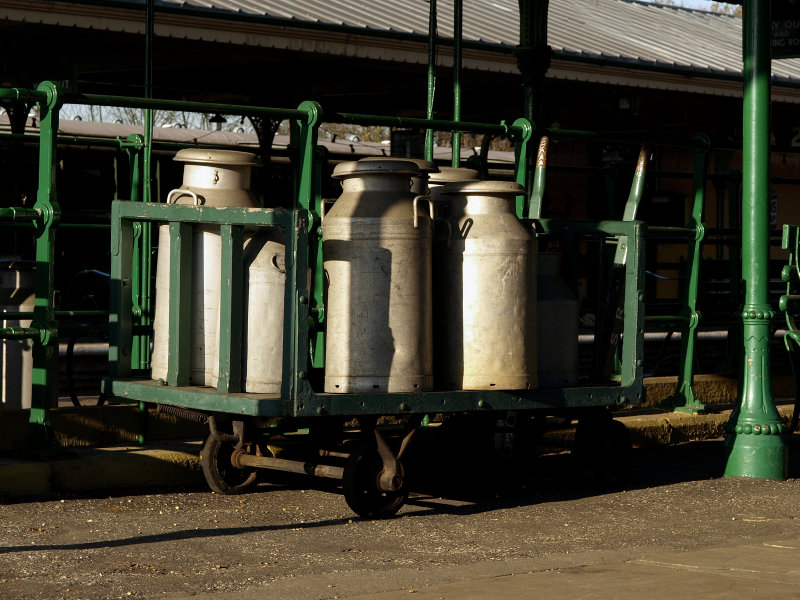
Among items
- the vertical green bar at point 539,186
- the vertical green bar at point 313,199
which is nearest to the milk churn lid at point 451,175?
the vertical green bar at point 539,186

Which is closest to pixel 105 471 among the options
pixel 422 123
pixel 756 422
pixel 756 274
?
pixel 422 123

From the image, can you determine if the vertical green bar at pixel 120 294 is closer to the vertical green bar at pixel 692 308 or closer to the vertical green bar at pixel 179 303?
the vertical green bar at pixel 179 303

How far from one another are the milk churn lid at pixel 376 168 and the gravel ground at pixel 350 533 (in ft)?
5.95

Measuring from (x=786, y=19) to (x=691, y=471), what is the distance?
3.52 metres

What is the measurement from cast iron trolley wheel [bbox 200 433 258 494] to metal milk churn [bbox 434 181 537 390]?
1354 mm

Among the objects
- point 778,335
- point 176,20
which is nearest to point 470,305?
point 778,335

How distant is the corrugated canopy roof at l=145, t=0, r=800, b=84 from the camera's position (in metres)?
15.1

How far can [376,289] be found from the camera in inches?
256

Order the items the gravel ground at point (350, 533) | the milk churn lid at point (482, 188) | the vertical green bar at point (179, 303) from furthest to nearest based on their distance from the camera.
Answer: the milk churn lid at point (482, 188)
the vertical green bar at point (179, 303)
the gravel ground at point (350, 533)

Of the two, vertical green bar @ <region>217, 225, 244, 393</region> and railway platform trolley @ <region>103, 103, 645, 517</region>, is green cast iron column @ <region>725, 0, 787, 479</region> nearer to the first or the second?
railway platform trolley @ <region>103, 103, 645, 517</region>

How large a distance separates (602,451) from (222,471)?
2.27 meters

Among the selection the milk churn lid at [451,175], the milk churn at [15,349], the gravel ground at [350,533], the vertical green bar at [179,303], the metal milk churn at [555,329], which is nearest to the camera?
the gravel ground at [350,533]

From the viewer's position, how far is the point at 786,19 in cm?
956

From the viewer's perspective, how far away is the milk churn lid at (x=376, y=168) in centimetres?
661
